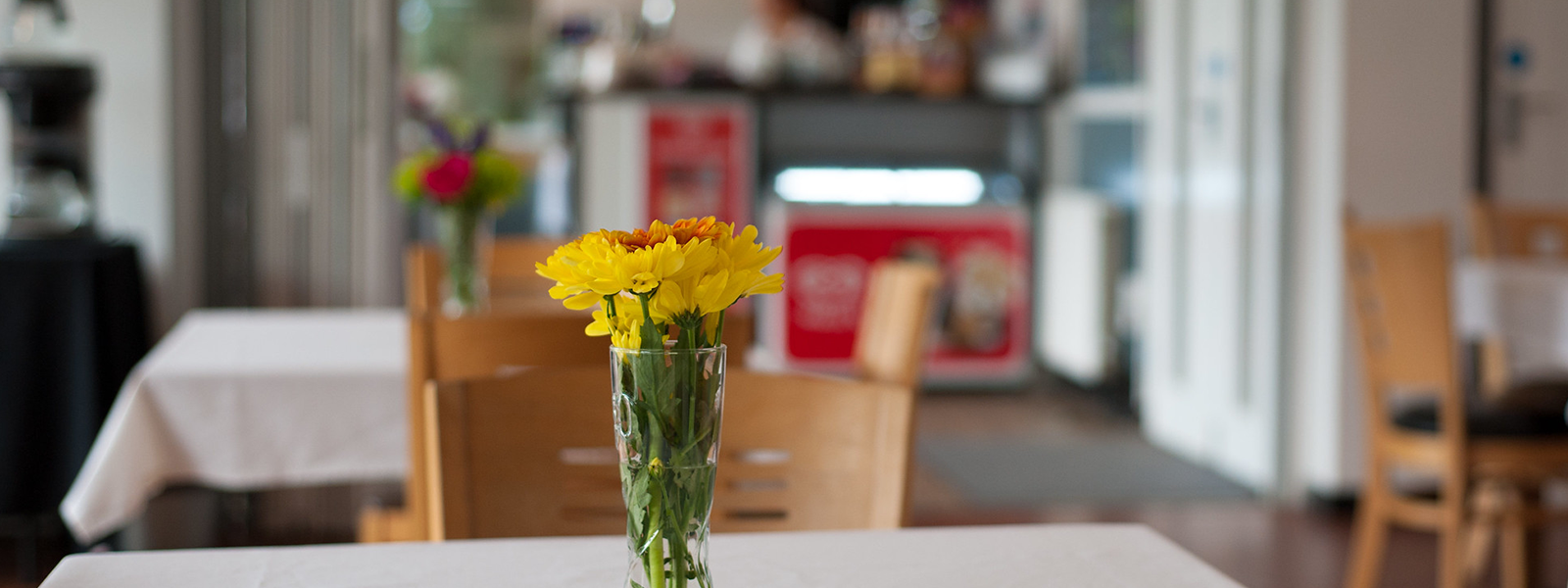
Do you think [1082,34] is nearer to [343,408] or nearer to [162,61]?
[162,61]

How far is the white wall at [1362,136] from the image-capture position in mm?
3805

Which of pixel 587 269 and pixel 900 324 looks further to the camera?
pixel 900 324

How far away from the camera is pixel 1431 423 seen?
281 centimetres

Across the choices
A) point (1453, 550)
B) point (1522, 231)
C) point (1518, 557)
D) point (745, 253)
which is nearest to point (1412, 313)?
point (1453, 550)

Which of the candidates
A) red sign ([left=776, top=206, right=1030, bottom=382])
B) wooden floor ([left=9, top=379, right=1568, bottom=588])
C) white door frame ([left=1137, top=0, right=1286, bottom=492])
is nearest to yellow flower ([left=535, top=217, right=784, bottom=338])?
wooden floor ([left=9, top=379, right=1568, bottom=588])

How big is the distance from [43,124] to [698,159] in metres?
2.59

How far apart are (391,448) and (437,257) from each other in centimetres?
81

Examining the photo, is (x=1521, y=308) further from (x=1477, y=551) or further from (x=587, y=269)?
(x=587, y=269)

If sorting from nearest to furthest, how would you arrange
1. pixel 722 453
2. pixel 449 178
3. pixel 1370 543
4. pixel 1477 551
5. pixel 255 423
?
pixel 722 453, pixel 255 423, pixel 449 178, pixel 1370 543, pixel 1477 551

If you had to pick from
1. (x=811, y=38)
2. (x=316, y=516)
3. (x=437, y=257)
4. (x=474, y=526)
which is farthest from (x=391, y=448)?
(x=811, y=38)

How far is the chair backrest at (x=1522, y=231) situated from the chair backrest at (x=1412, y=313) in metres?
0.85

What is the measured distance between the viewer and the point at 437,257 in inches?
121

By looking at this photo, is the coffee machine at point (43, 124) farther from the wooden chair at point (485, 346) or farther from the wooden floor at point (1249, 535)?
the wooden chair at point (485, 346)

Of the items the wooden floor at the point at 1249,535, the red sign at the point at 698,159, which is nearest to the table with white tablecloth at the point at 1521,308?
the wooden floor at the point at 1249,535
